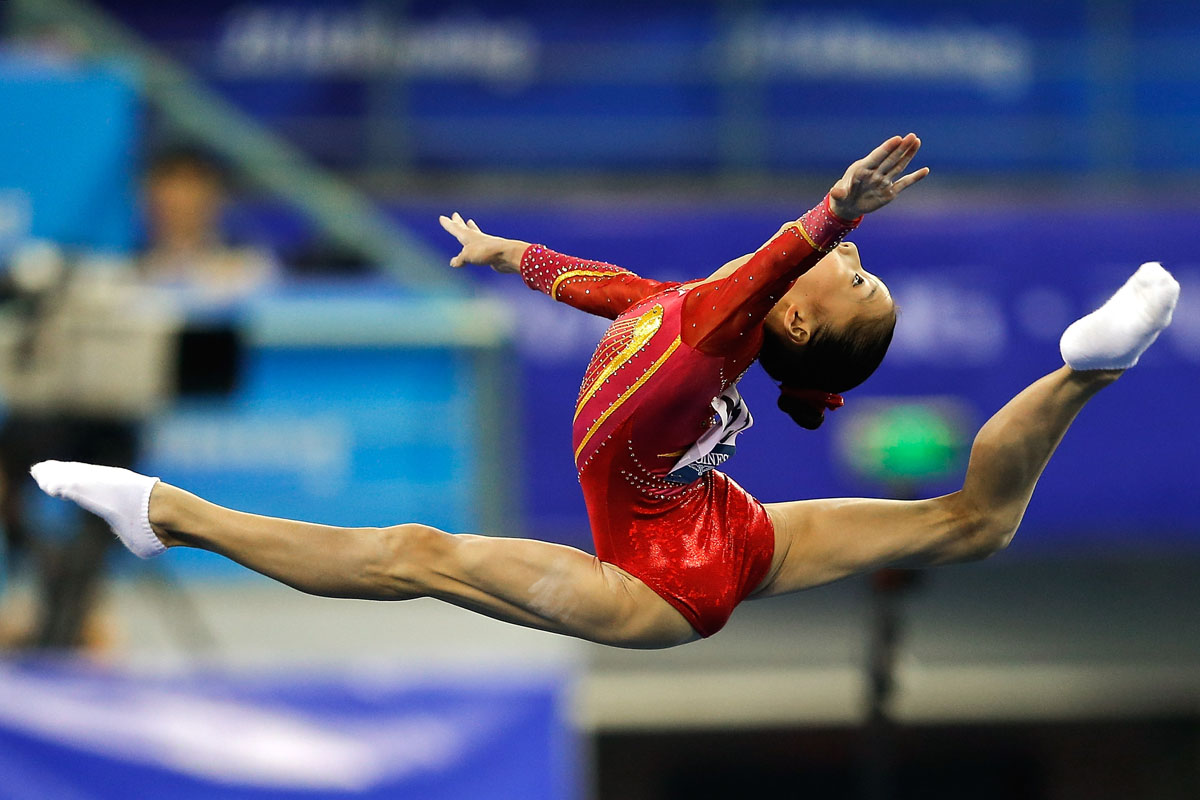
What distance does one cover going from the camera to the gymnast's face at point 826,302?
A: 107 inches

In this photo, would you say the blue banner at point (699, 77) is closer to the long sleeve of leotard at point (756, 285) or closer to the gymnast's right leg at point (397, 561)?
the gymnast's right leg at point (397, 561)

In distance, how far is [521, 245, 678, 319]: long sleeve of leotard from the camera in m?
2.94

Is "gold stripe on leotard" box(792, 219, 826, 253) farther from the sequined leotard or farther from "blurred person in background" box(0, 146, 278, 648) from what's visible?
"blurred person in background" box(0, 146, 278, 648)

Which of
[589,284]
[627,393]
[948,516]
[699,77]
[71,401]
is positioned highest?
[699,77]

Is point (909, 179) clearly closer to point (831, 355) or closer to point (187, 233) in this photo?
point (831, 355)

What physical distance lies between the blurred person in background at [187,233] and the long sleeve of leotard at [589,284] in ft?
8.30

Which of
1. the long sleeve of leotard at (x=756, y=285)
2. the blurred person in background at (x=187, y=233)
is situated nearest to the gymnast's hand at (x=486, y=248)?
the long sleeve of leotard at (x=756, y=285)

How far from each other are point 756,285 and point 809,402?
1.27 feet

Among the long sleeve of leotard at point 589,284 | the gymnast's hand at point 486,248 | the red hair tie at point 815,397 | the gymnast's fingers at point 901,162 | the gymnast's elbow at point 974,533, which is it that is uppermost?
the gymnast's hand at point 486,248

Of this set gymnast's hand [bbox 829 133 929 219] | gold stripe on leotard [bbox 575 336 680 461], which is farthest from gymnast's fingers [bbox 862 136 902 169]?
gold stripe on leotard [bbox 575 336 680 461]

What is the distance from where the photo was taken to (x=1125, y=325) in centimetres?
274

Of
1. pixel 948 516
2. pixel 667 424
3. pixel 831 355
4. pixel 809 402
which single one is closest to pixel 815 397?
pixel 809 402

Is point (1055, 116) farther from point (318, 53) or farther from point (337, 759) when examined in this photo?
point (337, 759)

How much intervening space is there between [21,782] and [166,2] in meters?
4.51
